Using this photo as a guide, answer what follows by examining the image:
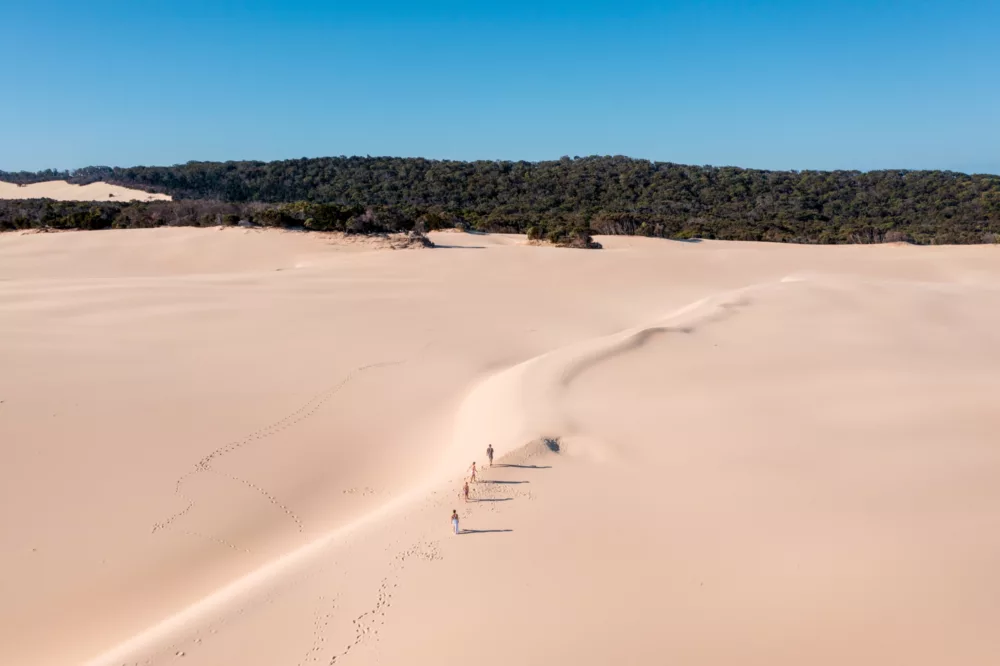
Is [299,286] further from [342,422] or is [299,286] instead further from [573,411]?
[573,411]

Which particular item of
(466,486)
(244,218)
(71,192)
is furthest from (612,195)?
(466,486)

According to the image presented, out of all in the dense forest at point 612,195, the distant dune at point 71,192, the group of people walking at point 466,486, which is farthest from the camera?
the distant dune at point 71,192

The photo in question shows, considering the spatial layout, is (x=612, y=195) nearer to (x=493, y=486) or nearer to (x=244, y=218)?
(x=244, y=218)

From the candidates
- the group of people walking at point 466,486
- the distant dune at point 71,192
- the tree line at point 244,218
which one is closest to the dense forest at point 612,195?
the tree line at point 244,218

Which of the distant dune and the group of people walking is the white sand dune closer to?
the group of people walking

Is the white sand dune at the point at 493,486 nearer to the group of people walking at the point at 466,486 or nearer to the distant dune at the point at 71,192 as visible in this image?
the group of people walking at the point at 466,486

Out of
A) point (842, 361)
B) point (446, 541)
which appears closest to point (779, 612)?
point (446, 541)

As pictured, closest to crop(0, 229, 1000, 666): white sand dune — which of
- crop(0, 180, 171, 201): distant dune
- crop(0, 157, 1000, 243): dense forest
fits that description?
crop(0, 157, 1000, 243): dense forest
